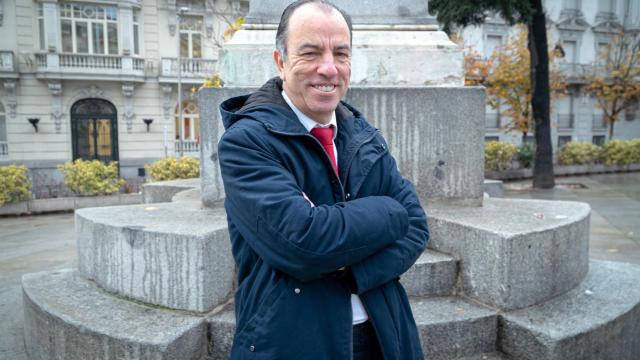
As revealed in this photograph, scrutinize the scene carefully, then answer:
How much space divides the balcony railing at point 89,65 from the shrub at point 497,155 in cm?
1662

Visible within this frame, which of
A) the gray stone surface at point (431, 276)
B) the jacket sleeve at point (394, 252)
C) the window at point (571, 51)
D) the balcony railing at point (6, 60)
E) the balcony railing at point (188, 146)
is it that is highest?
the window at point (571, 51)

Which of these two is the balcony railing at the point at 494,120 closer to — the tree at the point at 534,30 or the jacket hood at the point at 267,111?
the tree at the point at 534,30

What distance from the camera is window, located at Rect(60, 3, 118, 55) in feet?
78.6

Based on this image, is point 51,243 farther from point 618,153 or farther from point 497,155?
point 618,153

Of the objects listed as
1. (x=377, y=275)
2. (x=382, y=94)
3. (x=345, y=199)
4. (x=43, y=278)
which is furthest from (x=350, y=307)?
(x=43, y=278)

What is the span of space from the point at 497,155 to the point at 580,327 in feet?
53.4

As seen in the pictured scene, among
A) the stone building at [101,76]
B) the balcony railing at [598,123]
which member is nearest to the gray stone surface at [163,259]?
the stone building at [101,76]

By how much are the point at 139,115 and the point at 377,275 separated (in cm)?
2546

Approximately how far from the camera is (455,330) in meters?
2.87

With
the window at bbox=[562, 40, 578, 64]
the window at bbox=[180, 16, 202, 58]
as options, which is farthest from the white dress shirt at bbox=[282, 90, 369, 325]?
the window at bbox=[562, 40, 578, 64]

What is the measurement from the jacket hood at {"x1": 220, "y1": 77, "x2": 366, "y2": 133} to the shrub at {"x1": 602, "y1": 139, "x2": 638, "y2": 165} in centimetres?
2295

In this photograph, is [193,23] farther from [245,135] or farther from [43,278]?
[245,135]

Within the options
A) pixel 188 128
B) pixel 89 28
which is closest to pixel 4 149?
pixel 89 28

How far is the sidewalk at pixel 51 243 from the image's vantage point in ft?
13.1
